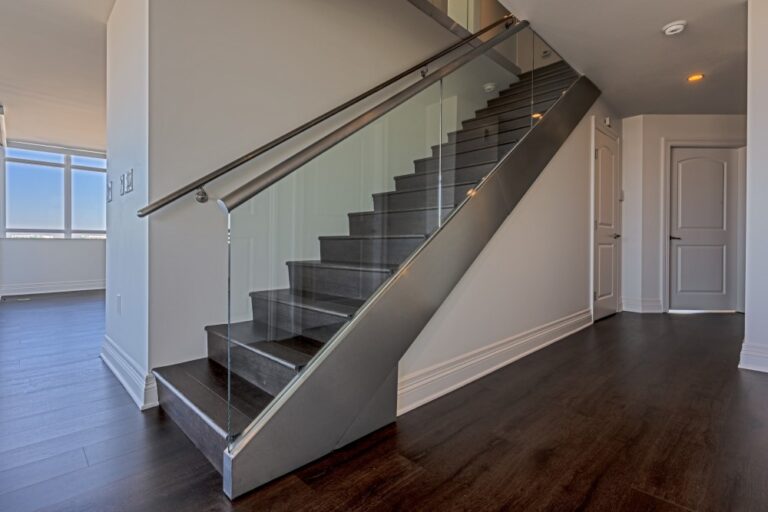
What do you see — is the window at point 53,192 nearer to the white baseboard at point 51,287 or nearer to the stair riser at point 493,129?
the white baseboard at point 51,287

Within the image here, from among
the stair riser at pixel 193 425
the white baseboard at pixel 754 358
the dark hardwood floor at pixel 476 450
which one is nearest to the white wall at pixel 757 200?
the white baseboard at pixel 754 358

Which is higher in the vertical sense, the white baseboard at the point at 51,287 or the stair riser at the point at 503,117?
the stair riser at the point at 503,117

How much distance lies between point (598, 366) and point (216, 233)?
105 inches

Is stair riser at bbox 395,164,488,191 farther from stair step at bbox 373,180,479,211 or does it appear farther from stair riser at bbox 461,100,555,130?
stair riser at bbox 461,100,555,130

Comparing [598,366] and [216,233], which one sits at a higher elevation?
[216,233]

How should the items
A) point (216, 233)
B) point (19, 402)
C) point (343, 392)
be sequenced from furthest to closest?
point (216, 233)
point (19, 402)
point (343, 392)

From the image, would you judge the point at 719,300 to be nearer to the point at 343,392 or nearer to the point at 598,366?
the point at 598,366

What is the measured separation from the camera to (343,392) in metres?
1.66

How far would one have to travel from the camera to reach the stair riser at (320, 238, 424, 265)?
204 centimetres

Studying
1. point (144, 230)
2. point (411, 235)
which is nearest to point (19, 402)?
point (144, 230)

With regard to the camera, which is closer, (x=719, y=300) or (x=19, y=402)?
(x=19, y=402)

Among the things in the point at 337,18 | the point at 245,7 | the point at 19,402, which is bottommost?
the point at 19,402

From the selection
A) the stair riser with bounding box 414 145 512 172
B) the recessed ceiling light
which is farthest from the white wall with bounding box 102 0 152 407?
the recessed ceiling light

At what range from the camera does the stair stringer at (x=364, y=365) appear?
1.43 metres
